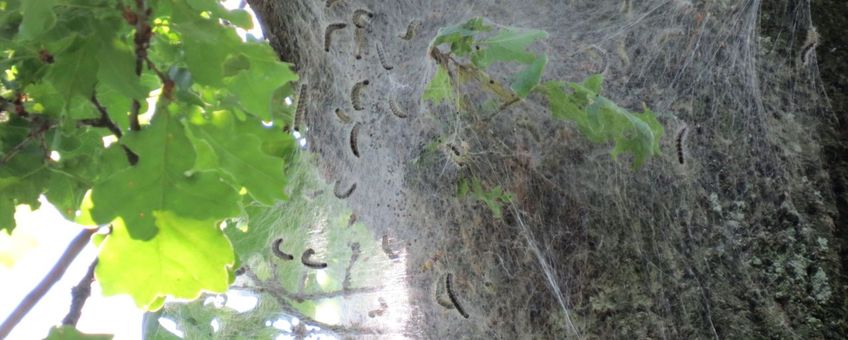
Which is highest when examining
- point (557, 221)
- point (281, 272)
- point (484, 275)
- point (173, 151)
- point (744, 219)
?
point (173, 151)

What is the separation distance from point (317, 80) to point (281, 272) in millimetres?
891

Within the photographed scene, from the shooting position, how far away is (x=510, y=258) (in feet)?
8.41

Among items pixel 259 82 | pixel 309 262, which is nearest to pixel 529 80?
pixel 259 82

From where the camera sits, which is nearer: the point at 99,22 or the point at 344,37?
the point at 99,22

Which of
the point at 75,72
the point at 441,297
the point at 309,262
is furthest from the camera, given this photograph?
the point at 309,262

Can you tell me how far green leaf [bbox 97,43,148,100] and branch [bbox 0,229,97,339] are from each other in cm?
126

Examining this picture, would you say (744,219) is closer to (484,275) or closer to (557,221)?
(557,221)

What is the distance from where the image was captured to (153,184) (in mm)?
1820

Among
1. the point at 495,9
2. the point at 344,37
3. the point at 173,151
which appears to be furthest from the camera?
the point at 344,37

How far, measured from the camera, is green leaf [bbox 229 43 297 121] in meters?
2.16

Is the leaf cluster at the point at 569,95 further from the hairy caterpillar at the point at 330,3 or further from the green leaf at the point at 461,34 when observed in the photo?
the hairy caterpillar at the point at 330,3

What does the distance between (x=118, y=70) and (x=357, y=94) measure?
1.44m

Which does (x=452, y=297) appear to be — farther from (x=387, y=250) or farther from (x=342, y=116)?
(x=342, y=116)

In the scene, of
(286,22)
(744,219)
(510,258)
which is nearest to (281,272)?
(286,22)
